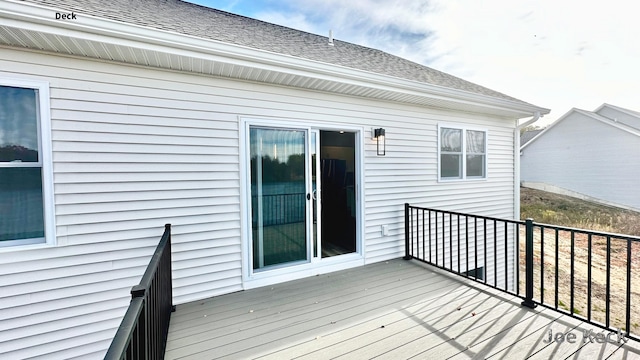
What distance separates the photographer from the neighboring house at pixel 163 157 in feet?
7.64

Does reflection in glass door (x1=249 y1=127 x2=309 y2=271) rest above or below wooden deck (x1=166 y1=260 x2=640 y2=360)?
above

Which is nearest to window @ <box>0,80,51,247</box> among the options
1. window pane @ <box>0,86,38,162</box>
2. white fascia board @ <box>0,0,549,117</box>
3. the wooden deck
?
window pane @ <box>0,86,38,162</box>

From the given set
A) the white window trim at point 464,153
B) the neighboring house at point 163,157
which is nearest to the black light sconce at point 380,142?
the neighboring house at point 163,157

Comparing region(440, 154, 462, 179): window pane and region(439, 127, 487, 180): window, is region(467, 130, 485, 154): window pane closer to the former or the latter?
region(439, 127, 487, 180): window

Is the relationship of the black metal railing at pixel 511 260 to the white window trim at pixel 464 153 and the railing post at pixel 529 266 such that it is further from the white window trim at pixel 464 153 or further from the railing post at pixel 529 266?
the white window trim at pixel 464 153

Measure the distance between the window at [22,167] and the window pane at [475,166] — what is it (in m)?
6.17

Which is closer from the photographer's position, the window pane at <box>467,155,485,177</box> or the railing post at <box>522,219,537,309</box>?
the railing post at <box>522,219,537,309</box>

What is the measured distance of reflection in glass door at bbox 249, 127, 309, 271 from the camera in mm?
3404

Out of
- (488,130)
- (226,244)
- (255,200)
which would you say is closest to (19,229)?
(226,244)

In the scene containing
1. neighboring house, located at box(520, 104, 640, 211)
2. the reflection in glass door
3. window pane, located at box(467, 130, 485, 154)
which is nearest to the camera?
the reflection in glass door

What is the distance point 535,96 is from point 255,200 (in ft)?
52.2

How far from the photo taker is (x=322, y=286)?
3367 millimetres

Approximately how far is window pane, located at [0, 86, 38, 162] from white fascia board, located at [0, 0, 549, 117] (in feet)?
2.06

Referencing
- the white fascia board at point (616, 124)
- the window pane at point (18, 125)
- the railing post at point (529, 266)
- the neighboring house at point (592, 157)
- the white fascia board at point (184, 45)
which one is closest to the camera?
the white fascia board at point (184, 45)
